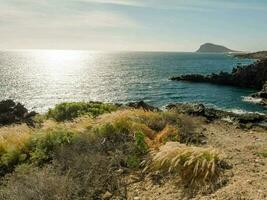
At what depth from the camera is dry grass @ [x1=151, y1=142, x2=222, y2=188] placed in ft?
26.7

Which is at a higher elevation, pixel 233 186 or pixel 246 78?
pixel 233 186

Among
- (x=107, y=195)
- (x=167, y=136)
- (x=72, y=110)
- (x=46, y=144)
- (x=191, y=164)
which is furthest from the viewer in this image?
(x=72, y=110)

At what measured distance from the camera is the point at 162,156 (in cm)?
911

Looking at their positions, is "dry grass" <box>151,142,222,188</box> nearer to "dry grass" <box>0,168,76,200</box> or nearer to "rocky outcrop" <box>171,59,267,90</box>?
"dry grass" <box>0,168,76,200</box>

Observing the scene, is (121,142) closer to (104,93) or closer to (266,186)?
(266,186)

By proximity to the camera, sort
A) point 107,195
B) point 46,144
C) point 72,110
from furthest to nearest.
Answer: point 72,110, point 46,144, point 107,195

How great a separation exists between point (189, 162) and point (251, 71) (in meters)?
67.9

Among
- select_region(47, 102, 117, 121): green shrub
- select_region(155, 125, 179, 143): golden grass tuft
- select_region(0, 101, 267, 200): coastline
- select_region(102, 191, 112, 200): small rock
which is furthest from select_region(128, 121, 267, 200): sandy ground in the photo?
select_region(47, 102, 117, 121): green shrub

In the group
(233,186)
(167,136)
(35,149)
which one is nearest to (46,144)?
(35,149)

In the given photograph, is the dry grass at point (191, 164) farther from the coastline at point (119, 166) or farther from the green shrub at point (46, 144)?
the green shrub at point (46, 144)

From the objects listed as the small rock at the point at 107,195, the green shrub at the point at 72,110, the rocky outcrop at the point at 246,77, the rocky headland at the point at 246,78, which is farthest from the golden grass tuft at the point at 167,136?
the rocky outcrop at the point at 246,77

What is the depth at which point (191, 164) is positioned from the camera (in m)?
8.50

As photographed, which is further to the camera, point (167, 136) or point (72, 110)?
point (72, 110)

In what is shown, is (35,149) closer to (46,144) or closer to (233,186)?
(46,144)
